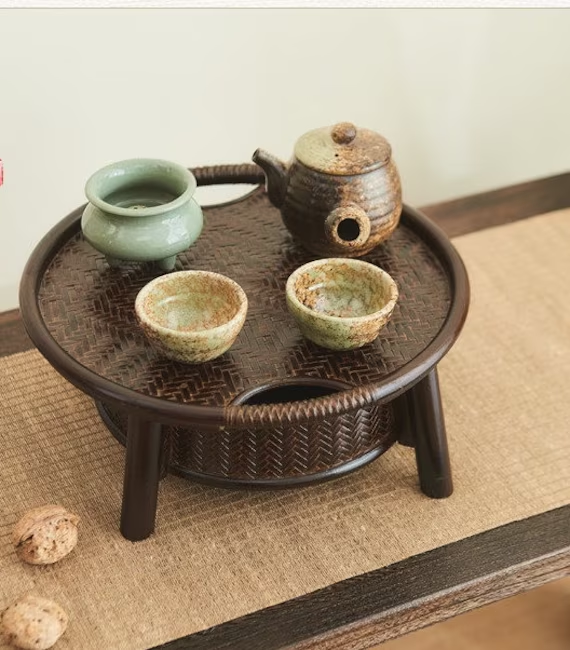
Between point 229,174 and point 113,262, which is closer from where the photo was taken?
point 113,262

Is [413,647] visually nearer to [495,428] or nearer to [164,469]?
[495,428]

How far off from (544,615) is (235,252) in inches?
33.2

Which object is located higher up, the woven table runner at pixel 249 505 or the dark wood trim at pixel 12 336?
the dark wood trim at pixel 12 336

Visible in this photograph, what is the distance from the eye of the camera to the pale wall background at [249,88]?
173 centimetres

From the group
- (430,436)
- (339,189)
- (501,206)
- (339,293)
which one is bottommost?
(501,206)

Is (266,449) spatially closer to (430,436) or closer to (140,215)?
(430,436)

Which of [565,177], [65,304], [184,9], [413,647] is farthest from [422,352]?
[565,177]

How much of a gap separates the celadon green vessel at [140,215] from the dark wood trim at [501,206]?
757mm

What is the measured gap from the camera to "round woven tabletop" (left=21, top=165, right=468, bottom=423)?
1.21 meters

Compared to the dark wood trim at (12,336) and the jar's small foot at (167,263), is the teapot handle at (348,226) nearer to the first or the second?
the jar's small foot at (167,263)

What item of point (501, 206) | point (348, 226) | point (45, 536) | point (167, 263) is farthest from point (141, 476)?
point (501, 206)

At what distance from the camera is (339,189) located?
4.51ft

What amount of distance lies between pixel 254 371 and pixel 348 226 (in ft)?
0.93

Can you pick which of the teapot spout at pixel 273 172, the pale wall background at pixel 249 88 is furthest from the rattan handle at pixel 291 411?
the pale wall background at pixel 249 88
